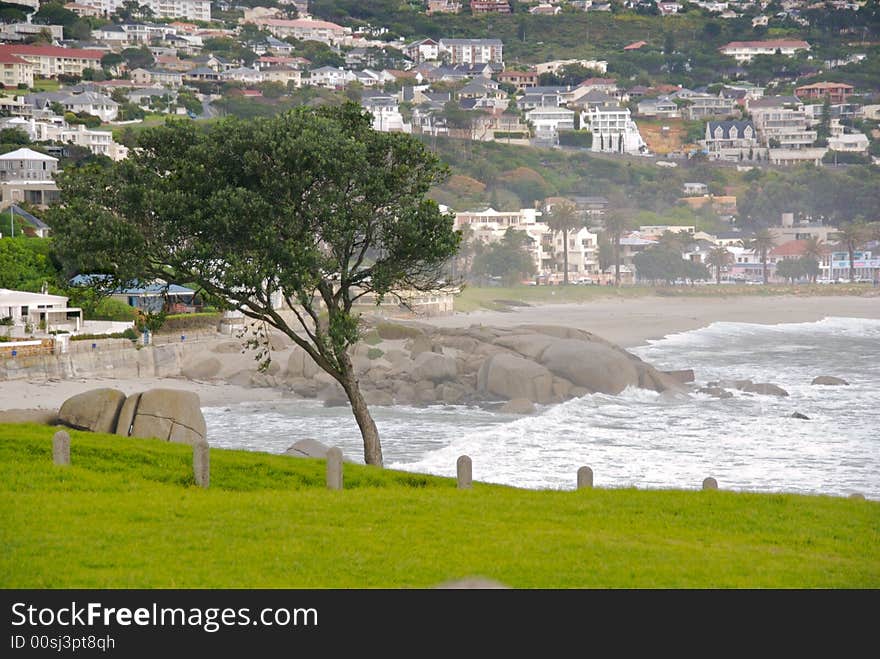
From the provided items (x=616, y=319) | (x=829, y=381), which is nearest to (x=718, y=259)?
(x=616, y=319)

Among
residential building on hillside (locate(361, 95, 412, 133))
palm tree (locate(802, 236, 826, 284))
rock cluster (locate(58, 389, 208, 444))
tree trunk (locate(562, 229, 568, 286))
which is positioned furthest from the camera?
residential building on hillside (locate(361, 95, 412, 133))

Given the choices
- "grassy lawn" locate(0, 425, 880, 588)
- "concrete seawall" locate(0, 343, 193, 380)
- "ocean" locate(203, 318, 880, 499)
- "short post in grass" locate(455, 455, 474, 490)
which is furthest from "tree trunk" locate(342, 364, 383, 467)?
"concrete seawall" locate(0, 343, 193, 380)

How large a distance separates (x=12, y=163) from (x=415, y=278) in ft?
254

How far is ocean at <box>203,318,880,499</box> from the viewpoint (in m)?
32.3

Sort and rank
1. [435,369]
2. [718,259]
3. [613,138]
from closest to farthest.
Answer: [435,369]
[718,259]
[613,138]

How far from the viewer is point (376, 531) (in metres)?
15.2

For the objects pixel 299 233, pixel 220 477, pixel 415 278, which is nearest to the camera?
pixel 220 477

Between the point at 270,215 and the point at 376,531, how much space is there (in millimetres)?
11363

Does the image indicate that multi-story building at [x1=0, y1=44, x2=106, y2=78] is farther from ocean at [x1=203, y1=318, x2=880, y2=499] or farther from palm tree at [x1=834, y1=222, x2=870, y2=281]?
ocean at [x1=203, y1=318, x2=880, y2=499]

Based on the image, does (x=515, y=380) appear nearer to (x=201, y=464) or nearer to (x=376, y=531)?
(x=201, y=464)

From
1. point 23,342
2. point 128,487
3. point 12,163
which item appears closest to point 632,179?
point 12,163

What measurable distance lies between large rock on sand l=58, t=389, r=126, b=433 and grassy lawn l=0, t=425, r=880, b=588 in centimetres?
406
